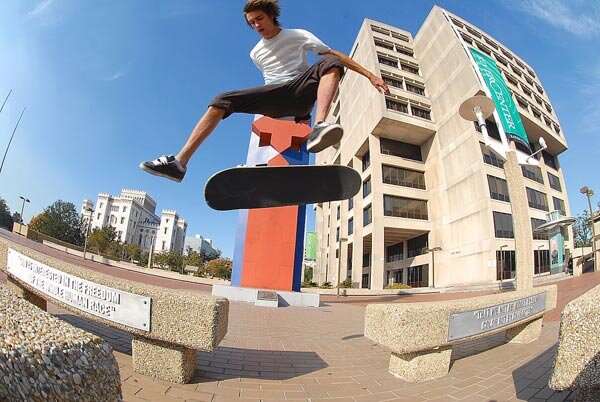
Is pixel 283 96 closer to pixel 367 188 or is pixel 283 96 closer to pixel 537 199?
pixel 367 188

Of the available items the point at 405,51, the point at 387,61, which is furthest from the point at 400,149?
the point at 405,51

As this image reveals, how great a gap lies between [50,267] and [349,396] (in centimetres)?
381

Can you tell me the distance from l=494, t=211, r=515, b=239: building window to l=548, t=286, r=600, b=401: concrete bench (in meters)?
28.3

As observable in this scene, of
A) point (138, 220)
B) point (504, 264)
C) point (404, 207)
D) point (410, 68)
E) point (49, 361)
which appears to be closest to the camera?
point (49, 361)

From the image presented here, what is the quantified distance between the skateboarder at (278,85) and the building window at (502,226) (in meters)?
29.0

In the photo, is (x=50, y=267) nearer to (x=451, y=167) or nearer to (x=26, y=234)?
(x=451, y=167)

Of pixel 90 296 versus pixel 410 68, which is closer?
pixel 90 296

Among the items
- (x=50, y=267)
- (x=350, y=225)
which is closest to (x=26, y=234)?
(x=350, y=225)

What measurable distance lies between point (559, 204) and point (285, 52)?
4403 centimetres

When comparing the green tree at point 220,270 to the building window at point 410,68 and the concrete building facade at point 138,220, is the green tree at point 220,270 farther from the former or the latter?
the concrete building facade at point 138,220

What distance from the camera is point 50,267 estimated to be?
3.63 meters

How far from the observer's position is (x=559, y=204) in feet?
113

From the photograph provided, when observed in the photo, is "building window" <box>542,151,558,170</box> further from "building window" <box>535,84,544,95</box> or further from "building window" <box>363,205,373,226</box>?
"building window" <box>363,205,373,226</box>

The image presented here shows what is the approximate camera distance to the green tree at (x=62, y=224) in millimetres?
62031
